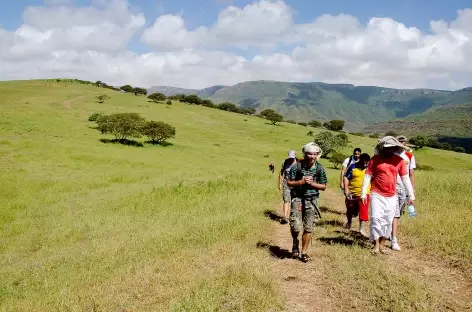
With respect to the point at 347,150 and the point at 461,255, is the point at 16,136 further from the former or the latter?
the point at 347,150

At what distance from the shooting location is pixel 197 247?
1064cm

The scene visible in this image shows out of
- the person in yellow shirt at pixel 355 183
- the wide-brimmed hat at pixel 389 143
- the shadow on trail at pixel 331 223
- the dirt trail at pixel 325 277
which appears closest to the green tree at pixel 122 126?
the shadow on trail at pixel 331 223

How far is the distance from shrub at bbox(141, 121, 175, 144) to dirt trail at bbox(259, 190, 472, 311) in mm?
48307

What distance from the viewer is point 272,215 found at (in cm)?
1464

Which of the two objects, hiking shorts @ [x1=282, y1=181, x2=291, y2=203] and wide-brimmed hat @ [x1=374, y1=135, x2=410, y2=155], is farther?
hiking shorts @ [x1=282, y1=181, x2=291, y2=203]

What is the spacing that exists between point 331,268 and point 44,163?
1193 inches

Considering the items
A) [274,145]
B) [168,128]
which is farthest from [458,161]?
[168,128]

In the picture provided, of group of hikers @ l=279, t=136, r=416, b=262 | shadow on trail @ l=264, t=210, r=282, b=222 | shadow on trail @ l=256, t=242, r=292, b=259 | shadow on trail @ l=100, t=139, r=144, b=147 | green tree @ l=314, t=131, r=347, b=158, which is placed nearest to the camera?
group of hikers @ l=279, t=136, r=416, b=262

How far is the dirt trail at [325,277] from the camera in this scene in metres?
6.82

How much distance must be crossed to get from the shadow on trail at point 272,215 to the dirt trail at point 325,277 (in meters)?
2.98

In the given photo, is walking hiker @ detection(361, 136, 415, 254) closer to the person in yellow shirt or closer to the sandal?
the sandal

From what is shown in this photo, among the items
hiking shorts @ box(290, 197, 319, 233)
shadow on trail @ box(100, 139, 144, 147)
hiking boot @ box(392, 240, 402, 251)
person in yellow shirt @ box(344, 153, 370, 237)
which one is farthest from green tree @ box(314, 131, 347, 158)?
hiking shorts @ box(290, 197, 319, 233)

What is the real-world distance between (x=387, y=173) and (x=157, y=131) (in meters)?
50.6

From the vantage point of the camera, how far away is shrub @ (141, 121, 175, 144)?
188 feet
